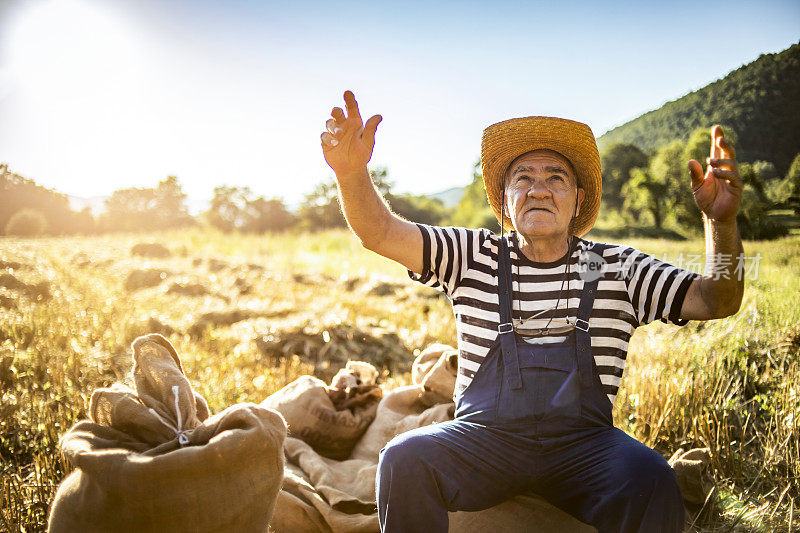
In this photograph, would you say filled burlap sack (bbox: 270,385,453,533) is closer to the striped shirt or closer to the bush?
the striped shirt

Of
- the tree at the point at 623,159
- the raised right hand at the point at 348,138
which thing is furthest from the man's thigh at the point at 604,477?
the tree at the point at 623,159

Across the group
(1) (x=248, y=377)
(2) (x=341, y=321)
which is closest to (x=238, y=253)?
(2) (x=341, y=321)

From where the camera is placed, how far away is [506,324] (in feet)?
6.95

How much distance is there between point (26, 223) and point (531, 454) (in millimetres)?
9586

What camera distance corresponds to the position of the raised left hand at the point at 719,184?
181 cm

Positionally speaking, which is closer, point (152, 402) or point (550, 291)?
point (152, 402)

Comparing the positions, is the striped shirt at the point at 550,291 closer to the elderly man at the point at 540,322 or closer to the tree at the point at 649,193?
the elderly man at the point at 540,322

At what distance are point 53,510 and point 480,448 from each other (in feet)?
4.82

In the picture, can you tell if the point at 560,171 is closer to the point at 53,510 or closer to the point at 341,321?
the point at 53,510

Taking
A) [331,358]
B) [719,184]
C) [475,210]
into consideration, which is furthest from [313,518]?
[475,210]

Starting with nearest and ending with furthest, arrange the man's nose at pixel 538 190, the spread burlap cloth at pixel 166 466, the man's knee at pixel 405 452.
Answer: the spread burlap cloth at pixel 166 466, the man's knee at pixel 405 452, the man's nose at pixel 538 190

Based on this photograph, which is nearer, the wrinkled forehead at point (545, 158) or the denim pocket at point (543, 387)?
the denim pocket at point (543, 387)

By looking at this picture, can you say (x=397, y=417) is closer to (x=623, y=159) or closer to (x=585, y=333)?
(x=585, y=333)

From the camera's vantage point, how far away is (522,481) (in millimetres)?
1942
